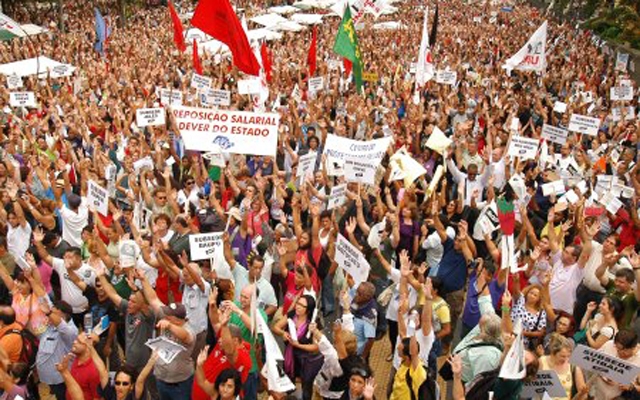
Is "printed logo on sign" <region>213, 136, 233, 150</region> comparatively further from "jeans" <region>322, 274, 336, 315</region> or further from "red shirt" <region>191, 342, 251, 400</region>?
"red shirt" <region>191, 342, 251, 400</region>

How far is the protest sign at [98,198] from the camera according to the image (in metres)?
7.88

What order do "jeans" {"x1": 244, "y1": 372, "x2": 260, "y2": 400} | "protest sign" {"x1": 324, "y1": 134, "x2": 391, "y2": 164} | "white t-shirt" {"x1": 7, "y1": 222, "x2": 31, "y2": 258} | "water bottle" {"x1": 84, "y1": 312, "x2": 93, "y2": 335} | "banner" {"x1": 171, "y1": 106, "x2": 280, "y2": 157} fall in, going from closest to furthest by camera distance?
"jeans" {"x1": 244, "y1": 372, "x2": 260, "y2": 400}, "water bottle" {"x1": 84, "y1": 312, "x2": 93, "y2": 335}, "white t-shirt" {"x1": 7, "y1": 222, "x2": 31, "y2": 258}, "banner" {"x1": 171, "y1": 106, "x2": 280, "y2": 157}, "protest sign" {"x1": 324, "y1": 134, "x2": 391, "y2": 164}

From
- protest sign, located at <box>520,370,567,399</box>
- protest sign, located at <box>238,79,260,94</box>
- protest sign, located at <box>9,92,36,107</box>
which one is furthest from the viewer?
protest sign, located at <box>238,79,260,94</box>

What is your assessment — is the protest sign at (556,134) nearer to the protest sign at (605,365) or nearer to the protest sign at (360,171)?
the protest sign at (360,171)

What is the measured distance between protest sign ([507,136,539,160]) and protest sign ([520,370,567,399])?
218 inches

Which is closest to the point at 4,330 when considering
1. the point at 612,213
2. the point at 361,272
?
the point at 361,272

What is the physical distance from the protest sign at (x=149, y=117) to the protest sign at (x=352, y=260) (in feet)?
19.7

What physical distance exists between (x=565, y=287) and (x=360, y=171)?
3.08 meters

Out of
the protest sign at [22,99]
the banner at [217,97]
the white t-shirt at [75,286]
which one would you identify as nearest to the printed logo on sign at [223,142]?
the white t-shirt at [75,286]

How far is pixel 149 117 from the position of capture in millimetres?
11289

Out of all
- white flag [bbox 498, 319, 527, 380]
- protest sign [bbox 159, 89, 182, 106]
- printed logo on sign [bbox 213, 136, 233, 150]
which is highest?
white flag [bbox 498, 319, 527, 380]

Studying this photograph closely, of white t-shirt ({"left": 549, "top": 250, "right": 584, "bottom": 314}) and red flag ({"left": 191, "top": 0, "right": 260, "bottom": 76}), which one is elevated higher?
red flag ({"left": 191, "top": 0, "right": 260, "bottom": 76})

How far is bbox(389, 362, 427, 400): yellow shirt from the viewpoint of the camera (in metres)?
4.98

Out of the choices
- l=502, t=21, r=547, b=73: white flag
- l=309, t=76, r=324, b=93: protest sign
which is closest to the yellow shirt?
l=309, t=76, r=324, b=93: protest sign
